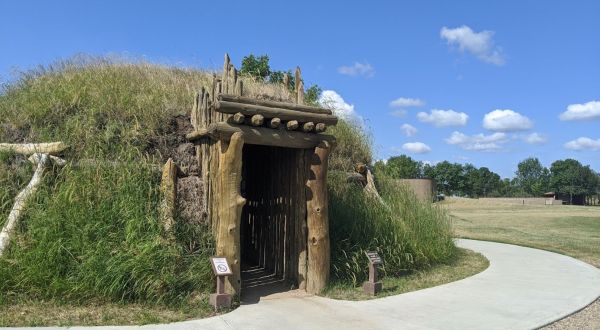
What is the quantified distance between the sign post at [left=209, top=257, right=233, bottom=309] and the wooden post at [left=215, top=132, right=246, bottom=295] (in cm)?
36

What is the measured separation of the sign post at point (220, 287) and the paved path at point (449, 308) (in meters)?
0.19

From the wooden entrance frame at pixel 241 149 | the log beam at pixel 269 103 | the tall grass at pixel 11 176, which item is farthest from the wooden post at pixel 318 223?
the tall grass at pixel 11 176

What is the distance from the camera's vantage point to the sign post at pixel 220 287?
6.54 meters

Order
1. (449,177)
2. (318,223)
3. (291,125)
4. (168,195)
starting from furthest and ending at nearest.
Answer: (449,177), (318,223), (291,125), (168,195)

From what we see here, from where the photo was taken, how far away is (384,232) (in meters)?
9.57

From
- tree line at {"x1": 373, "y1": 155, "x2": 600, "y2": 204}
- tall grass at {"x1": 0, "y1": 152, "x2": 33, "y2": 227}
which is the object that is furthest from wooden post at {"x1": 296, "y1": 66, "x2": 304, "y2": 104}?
tree line at {"x1": 373, "y1": 155, "x2": 600, "y2": 204}

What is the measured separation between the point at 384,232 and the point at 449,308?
2.66 metres

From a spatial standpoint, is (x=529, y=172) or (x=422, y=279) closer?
(x=422, y=279)

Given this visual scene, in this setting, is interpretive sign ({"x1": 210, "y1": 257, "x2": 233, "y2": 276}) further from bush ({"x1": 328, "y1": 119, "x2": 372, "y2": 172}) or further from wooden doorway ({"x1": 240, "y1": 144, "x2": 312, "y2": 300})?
bush ({"x1": 328, "y1": 119, "x2": 372, "y2": 172})

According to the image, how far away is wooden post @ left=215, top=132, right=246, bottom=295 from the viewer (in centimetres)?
705

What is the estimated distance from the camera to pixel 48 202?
23.4 feet

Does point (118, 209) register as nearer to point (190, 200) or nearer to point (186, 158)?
point (190, 200)

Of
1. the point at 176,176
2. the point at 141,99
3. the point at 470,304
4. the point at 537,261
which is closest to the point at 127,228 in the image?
the point at 176,176

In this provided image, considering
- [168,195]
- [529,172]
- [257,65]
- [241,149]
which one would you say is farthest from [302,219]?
[529,172]
